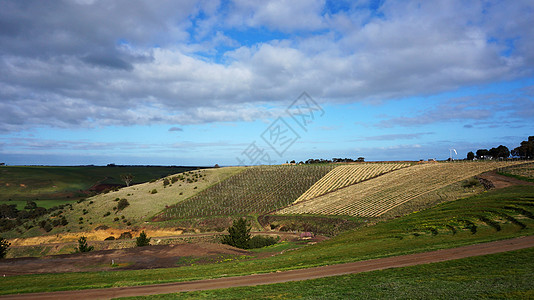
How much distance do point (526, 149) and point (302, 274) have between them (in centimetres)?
12760

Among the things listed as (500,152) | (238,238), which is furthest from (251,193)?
(500,152)

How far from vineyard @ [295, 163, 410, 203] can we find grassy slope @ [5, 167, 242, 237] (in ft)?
134

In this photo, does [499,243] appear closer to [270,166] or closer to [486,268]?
A: [486,268]

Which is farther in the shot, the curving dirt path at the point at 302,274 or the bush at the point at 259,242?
the bush at the point at 259,242

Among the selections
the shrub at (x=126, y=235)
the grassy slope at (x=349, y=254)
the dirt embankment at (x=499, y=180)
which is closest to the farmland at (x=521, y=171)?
the dirt embankment at (x=499, y=180)

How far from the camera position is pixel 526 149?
110812 mm

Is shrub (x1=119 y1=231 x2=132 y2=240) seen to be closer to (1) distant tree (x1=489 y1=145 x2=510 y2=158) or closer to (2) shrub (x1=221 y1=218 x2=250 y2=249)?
(2) shrub (x1=221 y1=218 x2=250 y2=249)

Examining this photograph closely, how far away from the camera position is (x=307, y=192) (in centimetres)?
9400

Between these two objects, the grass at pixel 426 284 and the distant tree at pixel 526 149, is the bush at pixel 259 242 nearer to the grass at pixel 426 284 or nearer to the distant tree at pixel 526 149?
the grass at pixel 426 284

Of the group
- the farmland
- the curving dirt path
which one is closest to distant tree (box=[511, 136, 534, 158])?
the farmland

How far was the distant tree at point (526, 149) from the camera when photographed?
109 meters

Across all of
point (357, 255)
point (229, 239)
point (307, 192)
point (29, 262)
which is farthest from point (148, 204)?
point (357, 255)

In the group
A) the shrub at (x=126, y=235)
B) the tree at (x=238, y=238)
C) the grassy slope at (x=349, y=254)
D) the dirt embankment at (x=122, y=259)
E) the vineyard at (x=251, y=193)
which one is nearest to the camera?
the grassy slope at (x=349, y=254)

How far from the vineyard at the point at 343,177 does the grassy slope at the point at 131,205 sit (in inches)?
1609
